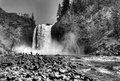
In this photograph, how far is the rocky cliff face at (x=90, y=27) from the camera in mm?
37375

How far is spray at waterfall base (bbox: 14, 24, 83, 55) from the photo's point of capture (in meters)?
49.4

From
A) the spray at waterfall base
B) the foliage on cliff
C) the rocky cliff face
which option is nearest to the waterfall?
the spray at waterfall base

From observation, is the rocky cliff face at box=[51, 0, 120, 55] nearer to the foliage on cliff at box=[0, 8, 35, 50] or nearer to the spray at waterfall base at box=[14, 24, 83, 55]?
the spray at waterfall base at box=[14, 24, 83, 55]

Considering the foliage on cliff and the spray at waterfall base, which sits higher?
the foliage on cliff

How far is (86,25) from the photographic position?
46.5 m

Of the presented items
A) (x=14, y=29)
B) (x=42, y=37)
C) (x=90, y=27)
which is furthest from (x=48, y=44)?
(x=90, y=27)

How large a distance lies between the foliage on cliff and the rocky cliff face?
1540 centimetres

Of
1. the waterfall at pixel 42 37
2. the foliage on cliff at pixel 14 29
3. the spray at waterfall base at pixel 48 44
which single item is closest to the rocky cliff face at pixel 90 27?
the spray at waterfall base at pixel 48 44

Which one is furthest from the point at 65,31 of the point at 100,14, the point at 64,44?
the point at 100,14

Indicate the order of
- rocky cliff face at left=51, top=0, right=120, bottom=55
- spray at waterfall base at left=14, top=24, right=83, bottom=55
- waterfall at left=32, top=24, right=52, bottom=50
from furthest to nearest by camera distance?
waterfall at left=32, top=24, right=52, bottom=50 < spray at waterfall base at left=14, top=24, right=83, bottom=55 < rocky cliff face at left=51, top=0, right=120, bottom=55

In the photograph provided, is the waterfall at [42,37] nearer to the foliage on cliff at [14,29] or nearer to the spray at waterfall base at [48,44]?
the spray at waterfall base at [48,44]

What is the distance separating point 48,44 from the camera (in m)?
59.1

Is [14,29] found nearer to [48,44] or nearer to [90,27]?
[48,44]

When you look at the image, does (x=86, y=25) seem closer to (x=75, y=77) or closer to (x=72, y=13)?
(x=72, y=13)
